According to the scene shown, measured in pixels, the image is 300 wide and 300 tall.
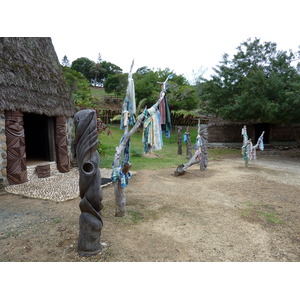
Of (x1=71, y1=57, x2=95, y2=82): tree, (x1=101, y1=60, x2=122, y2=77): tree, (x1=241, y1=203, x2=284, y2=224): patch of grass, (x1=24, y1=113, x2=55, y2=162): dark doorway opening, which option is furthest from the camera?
(x1=101, y1=60, x2=122, y2=77): tree

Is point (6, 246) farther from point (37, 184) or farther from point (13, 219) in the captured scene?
point (37, 184)

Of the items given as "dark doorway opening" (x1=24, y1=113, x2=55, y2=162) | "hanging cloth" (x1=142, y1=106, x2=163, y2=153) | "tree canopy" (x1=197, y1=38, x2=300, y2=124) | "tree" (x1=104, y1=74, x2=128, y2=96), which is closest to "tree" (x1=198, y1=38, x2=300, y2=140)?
"tree canopy" (x1=197, y1=38, x2=300, y2=124)

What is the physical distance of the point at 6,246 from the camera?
12.5ft

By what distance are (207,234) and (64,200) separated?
12.7ft

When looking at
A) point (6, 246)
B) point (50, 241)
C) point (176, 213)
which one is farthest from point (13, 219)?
point (176, 213)

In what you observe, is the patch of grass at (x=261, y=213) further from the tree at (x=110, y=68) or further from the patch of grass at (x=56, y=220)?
the tree at (x=110, y=68)

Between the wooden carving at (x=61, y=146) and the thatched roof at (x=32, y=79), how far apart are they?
0.39 metres

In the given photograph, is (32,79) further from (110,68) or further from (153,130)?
(110,68)

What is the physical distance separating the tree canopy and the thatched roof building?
1034 centimetres

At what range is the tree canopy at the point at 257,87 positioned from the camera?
42.2ft

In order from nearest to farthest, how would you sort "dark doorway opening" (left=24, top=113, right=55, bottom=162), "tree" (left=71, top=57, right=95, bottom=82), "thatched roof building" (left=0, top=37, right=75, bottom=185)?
"thatched roof building" (left=0, top=37, right=75, bottom=185)
"dark doorway opening" (left=24, top=113, right=55, bottom=162)
"tree" (left=71, top=57, right=95, bottom=82)

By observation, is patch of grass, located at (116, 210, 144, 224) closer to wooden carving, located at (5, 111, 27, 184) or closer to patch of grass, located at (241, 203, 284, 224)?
patch of grass, located at (241, 203, 284, 224)

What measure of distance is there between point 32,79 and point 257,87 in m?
11.9

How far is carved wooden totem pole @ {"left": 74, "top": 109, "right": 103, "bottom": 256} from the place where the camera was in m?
3.49
